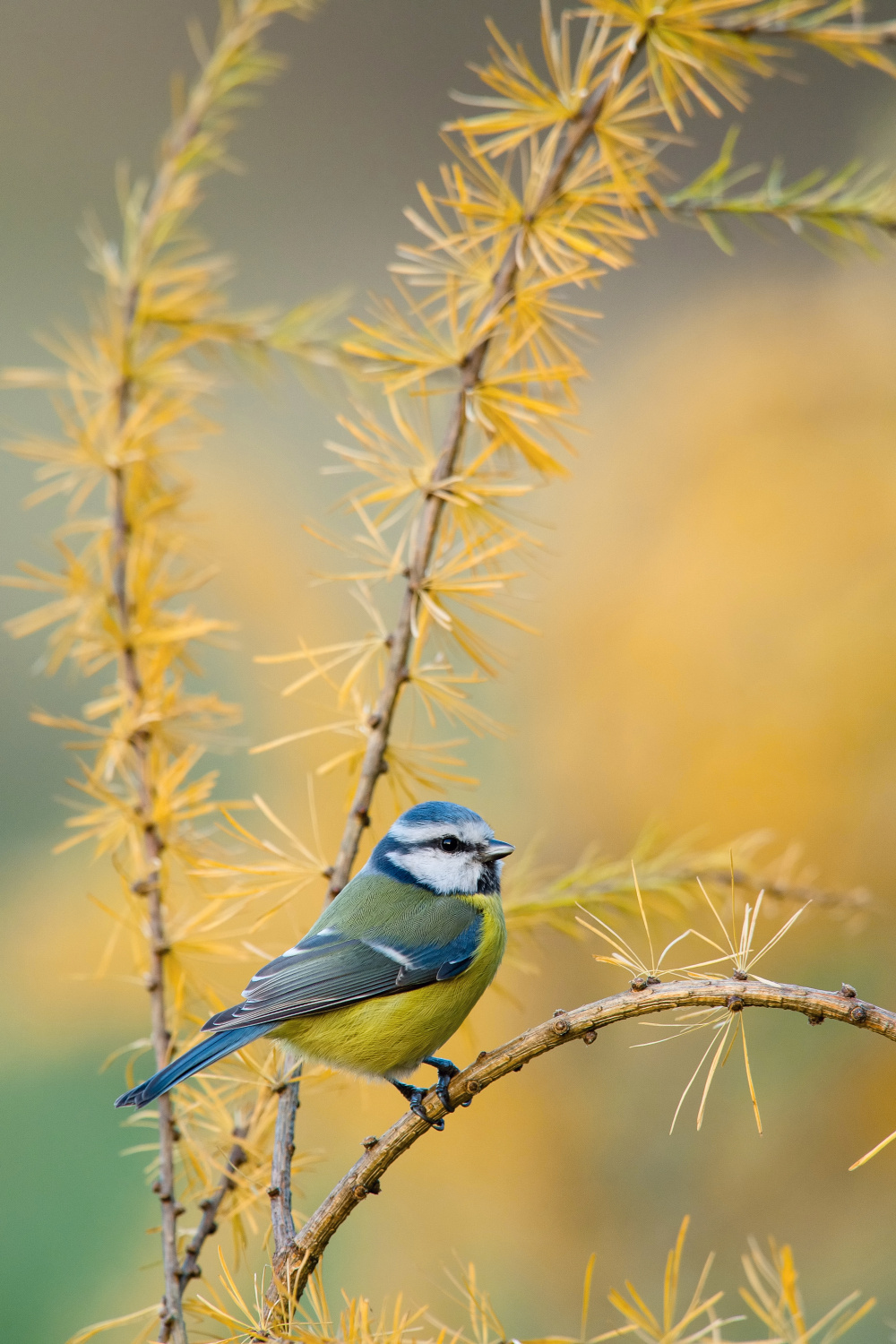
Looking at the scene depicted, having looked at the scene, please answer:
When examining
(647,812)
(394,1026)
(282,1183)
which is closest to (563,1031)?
(282,1183)

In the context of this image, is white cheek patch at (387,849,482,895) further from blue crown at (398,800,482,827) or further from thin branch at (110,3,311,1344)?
thin branch at (110,3,311,1344)

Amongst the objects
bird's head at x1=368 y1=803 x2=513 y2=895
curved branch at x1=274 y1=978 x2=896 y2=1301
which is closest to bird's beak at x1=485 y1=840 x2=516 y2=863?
bird's head at x1=368 y1=803 x2=513 y2=895

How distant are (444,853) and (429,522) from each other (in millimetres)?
237

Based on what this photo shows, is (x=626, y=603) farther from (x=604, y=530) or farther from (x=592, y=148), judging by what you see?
(x=592, y=148)

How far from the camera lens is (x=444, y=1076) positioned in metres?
0.48

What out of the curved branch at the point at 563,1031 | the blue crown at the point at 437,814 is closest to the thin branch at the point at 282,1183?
the curved branch at the point at 563,1031

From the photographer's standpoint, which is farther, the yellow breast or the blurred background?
the blurred background

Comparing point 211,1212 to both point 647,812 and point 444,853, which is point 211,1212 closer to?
point 444,853

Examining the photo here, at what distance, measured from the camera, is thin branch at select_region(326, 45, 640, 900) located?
420 mm

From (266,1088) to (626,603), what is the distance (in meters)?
0.48

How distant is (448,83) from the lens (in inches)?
51.4

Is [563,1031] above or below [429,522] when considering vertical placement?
below

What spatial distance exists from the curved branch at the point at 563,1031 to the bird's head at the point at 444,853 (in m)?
0.21

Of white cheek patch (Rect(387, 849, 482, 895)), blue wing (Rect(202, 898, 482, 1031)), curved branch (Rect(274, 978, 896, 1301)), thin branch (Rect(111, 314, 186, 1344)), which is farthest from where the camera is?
white cheek patch (Rect(387, 849, 482, 895))
